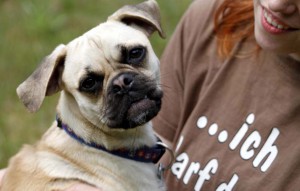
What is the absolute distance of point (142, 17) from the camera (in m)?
2.32

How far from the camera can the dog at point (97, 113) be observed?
2.13 meters

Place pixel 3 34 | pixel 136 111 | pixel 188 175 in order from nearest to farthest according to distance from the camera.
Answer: pixel 136 111 < pixel 188 175 < pixel 3 34

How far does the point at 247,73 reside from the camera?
2.24 meters

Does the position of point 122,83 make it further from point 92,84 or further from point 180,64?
point 180,64

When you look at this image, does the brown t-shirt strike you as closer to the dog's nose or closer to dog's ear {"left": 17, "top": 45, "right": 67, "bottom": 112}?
the dog's nose

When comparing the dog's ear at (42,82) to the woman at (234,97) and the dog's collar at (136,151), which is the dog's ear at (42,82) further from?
the woman at (234,97)

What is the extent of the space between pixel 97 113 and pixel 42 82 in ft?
0.64

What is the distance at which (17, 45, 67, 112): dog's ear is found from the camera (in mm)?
2149

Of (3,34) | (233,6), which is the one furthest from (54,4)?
(233,6)

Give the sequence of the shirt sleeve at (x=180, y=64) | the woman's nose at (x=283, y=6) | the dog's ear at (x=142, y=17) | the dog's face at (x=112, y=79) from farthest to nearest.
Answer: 1. the shirt sleeve at (x=180, y=64)
2. the dog's ear at (x=142, y=17)
3. the dog's face at (x=112, y=79)
4. the woman's nose at (x=283, y=6)

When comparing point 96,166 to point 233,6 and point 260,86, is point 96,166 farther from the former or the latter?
point 233,6

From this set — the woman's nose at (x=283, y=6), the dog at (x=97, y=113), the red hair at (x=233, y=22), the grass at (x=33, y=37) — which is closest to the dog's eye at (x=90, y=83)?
the dog at (x=97, y=113)

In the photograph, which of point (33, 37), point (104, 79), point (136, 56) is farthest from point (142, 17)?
point (33, 37)

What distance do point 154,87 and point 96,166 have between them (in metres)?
0.31
